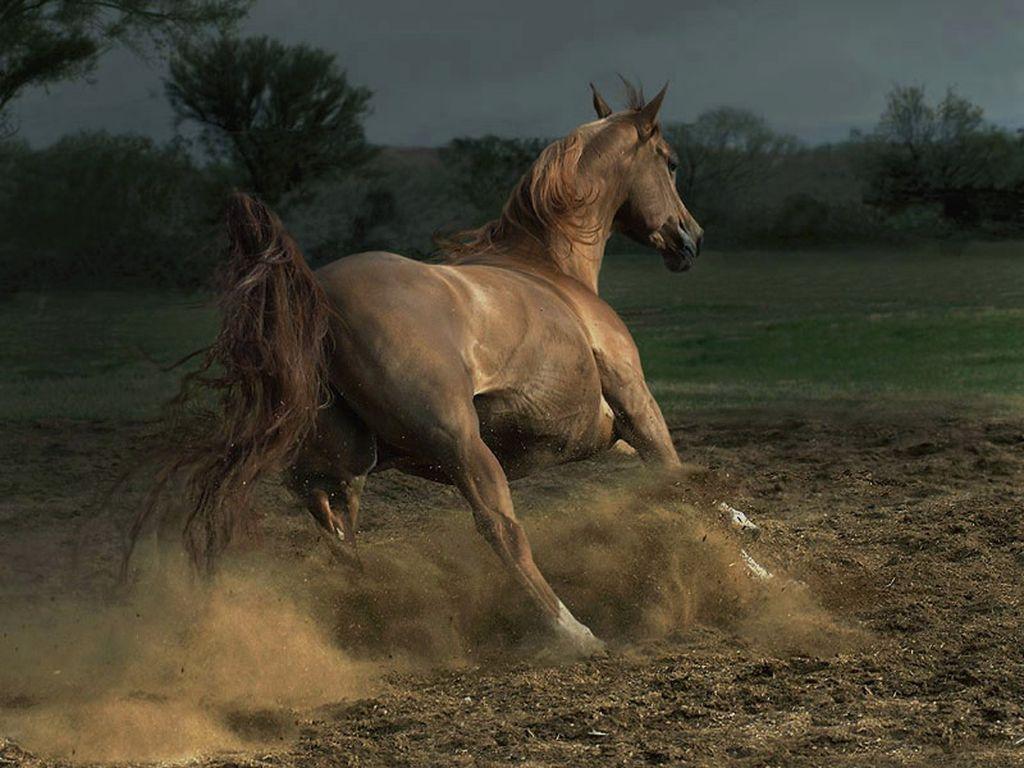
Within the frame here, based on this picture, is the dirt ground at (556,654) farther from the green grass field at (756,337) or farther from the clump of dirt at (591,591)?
the green grass field at (756,337)

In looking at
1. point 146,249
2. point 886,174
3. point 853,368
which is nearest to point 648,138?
point 853,368

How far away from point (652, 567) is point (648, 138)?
6.43 feet

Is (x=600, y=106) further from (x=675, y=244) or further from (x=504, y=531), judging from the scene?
(x=504, y=531)

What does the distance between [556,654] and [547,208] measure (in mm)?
2116

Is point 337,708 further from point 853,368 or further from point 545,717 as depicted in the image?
point 853,368

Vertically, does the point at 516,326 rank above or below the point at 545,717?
above

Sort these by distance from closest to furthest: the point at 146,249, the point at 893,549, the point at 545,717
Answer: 1. the point at 545,717
2. the point at 893,549
3. the point at 146,249

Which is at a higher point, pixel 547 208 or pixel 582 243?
pixel 547 208

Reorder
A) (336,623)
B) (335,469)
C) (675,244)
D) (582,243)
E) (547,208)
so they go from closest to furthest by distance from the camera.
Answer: (335,469)
(336,623)
(547,208)
(582,243)
(675,244)

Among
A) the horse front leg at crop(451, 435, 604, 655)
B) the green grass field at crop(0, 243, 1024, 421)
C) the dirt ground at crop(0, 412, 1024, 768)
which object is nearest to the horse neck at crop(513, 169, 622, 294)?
the dirt ground at crop(0, 412, 1024, 768)

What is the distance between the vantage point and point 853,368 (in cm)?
1352

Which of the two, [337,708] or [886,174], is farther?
[886,174]

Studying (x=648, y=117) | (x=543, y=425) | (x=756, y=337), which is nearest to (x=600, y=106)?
(x=648, y=117)

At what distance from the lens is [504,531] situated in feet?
15.4
